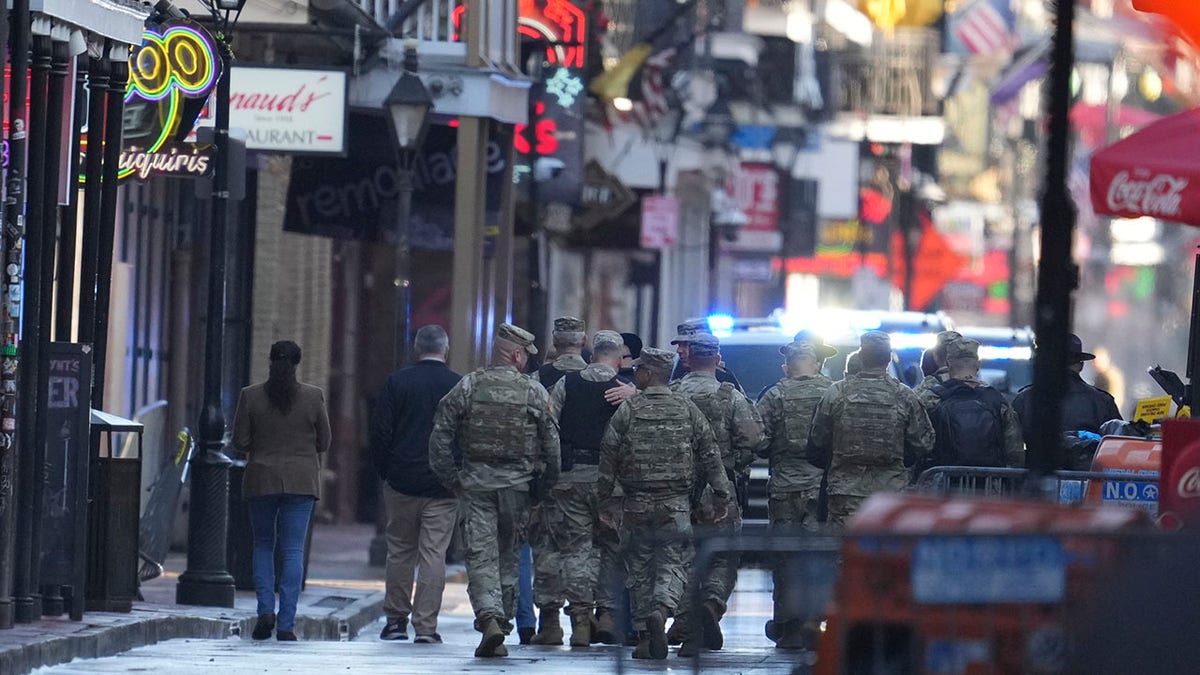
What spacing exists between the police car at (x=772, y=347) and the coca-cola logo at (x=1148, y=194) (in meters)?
7.08

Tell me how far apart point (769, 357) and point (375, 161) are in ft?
21.5

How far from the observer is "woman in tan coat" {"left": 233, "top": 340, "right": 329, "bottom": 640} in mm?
14836

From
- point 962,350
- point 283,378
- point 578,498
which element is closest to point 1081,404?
point 962,350

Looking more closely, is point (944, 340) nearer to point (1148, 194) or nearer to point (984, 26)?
point (1148, 194)

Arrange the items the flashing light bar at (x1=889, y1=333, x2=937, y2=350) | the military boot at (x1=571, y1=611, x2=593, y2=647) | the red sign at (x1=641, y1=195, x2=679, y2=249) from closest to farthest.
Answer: the military boot at (x1=571, y1=611, x2=593, y2=647), the flashing light bar at (x1=889, y1=333, x2=937, y2=350), the red sign at (x1=641, y1=195, x2=679, y2=249)

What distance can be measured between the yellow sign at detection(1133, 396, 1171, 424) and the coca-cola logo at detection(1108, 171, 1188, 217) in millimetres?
4585

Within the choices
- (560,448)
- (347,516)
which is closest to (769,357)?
(560,448)

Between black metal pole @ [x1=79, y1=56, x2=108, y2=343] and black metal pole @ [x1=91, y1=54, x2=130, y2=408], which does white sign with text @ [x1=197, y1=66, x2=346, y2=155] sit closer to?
black metal pole @ [x1=91, y1=54, x2=130, y2=408]

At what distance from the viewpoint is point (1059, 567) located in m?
6.61

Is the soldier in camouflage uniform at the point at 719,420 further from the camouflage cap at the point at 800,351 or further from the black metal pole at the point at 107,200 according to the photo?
the black metal pole at the point at 107,200

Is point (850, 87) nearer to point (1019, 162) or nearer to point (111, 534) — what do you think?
point (1019, 162)

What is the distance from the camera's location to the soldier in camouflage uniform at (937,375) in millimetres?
15688

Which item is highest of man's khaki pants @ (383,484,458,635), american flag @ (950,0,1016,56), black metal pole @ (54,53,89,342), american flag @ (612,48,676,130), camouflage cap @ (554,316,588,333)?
american flag @ (950,0,1016,56)

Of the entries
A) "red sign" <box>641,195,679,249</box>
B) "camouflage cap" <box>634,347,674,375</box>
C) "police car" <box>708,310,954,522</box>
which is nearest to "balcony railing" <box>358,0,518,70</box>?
"police car" <box>708,310,954,522</box>
